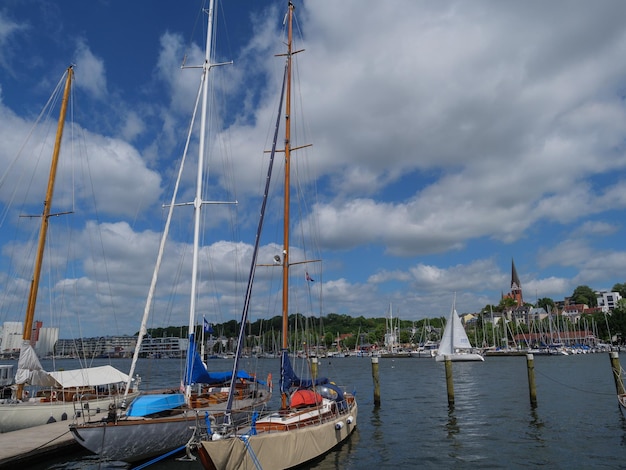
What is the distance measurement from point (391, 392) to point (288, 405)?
31.6 meters

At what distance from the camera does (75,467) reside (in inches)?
805

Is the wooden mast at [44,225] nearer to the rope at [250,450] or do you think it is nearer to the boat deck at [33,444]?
the boat deck at [33,444]

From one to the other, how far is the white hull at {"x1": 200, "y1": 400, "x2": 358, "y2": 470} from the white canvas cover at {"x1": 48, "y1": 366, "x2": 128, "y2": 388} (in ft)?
50.0

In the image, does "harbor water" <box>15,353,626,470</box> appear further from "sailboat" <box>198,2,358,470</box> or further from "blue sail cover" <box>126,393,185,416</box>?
"blue sail cover" <box>126,393,185,416</box>

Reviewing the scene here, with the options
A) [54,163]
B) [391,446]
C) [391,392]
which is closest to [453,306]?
[391,392]

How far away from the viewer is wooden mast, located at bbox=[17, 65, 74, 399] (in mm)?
25875

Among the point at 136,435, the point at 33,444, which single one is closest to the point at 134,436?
the point at 136,435

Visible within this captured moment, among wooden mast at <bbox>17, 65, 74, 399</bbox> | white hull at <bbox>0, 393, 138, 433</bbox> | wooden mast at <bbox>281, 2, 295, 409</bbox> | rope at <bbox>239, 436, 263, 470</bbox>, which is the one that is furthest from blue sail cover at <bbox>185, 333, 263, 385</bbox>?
wooden mast at <bbox>17, 65, 74, 399</bbox>

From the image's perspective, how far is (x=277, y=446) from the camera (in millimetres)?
16672

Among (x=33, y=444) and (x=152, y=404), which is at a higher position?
(x=152, y=404)

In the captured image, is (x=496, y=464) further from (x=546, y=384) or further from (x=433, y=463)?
(x=546, y=384)

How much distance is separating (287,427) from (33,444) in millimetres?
10607

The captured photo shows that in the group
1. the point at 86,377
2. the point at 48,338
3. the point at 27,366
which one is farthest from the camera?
the point at 48,338

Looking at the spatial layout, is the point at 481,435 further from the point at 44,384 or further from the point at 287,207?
the point at 44,384
